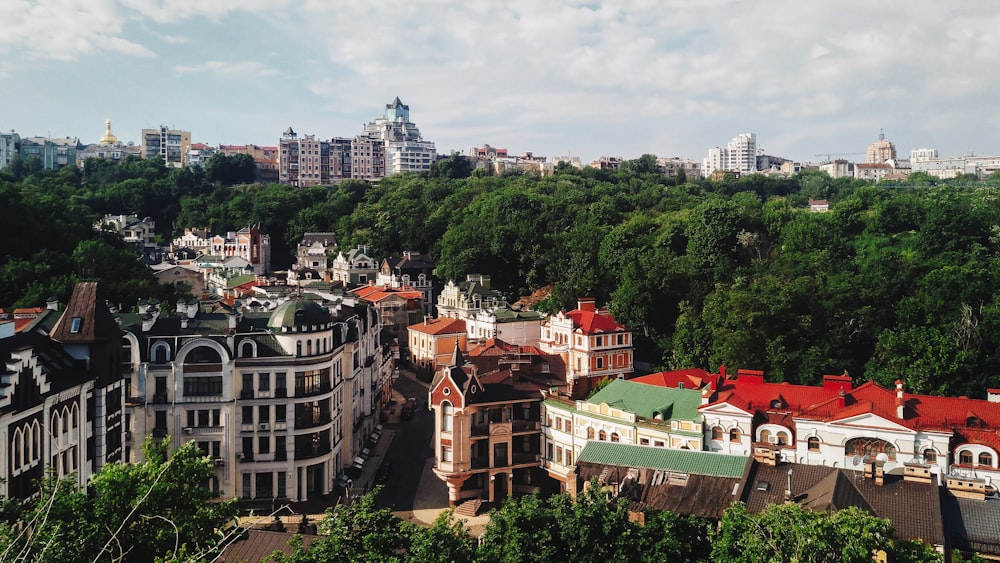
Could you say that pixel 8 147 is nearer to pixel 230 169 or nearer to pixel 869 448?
pixel 230 169

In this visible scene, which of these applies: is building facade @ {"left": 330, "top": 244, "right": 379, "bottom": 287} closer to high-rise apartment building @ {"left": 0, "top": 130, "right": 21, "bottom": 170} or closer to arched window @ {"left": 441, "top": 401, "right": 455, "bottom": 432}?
arched window @ {"left": 441, "top": 401, "right": 455, "bottom": 432}

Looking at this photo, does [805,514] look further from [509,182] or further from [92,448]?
[509,182]


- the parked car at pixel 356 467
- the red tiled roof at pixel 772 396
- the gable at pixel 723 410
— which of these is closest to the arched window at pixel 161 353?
the parked car at pixel 356 467

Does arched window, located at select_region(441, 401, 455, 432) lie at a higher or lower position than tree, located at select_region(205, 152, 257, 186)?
lower

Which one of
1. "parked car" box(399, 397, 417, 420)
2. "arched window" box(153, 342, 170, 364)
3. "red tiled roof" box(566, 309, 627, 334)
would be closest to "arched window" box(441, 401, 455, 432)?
"arched window" box(153, 342, 170, 364)

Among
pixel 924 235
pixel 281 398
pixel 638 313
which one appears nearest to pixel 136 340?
pixel 281 398

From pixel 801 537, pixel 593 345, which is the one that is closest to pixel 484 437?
pixel 593 345

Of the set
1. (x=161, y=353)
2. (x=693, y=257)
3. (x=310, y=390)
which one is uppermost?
Answer: (x=693, y=257)
